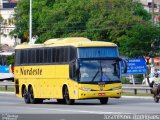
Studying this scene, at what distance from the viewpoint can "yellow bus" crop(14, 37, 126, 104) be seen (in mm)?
36375

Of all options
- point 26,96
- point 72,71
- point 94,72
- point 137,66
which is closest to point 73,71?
point 72,71

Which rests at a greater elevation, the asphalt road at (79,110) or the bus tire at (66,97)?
the asphalt road at (79,110)

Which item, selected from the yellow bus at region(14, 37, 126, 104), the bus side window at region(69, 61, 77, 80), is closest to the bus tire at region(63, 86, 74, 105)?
the yellow bus at region(14, 37, 126, 104)

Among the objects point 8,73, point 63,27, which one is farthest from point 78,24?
point 8,73

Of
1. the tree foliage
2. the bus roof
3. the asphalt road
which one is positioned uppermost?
the bus roof

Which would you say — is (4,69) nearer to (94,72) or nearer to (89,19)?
(89,19)

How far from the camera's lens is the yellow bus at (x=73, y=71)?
36.4 m

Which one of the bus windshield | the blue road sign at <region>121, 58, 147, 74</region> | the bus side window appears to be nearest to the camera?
the bus windshield

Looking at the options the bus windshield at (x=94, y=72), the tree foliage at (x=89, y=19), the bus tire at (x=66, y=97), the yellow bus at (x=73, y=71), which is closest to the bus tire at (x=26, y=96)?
the yellow bus at (x=73, y=71)

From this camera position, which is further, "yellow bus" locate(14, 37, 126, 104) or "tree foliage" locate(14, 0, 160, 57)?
"tree foliage" locate(14, 0, 160, 57)

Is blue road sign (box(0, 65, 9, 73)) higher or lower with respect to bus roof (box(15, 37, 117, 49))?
lower

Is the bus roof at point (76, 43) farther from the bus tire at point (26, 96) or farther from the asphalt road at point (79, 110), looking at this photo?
the asphalt road at point (79, 110)

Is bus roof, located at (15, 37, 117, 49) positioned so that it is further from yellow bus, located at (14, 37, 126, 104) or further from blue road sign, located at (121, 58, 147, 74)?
blue road sign, located at (121, 58, 147, 74)

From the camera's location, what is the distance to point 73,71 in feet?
121
